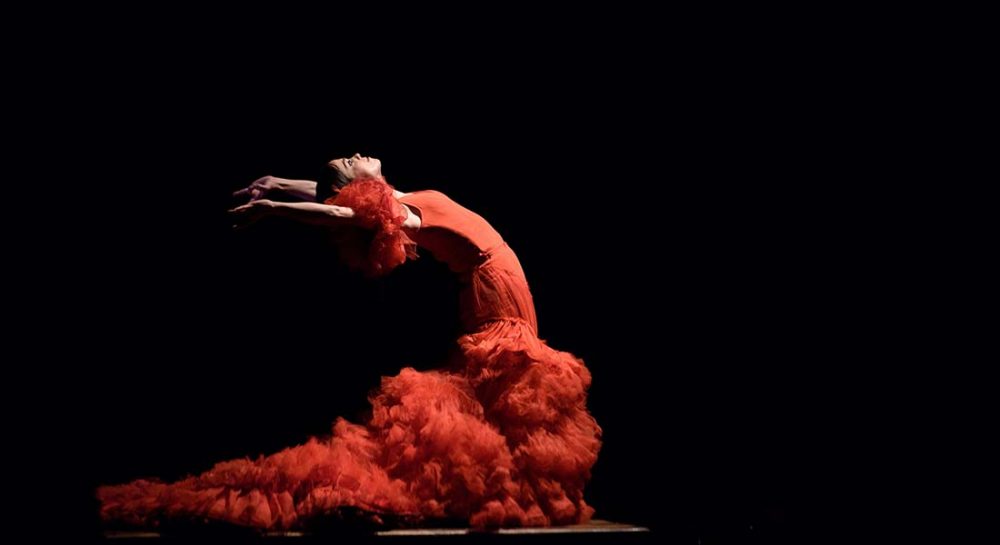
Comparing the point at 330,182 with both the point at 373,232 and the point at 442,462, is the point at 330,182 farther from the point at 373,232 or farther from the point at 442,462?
the point at 442,462

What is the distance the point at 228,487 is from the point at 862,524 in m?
1.87

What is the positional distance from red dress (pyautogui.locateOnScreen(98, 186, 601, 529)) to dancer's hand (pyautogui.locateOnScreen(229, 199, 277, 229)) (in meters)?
0.40

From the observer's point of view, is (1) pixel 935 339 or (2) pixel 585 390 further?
(1) pixel 935 339

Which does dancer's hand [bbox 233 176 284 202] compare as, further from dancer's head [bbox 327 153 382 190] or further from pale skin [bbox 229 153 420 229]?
dancer's head [bbox 327 153 382 190]

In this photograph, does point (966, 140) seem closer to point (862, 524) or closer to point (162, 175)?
point (862, 524)

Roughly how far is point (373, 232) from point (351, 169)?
0.23 m

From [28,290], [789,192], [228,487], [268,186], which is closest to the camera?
[228,487]

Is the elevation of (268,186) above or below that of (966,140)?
below

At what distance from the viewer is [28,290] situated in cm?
223

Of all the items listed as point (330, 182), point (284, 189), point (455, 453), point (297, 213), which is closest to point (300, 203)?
point (297, 213)

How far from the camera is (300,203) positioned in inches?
85.4

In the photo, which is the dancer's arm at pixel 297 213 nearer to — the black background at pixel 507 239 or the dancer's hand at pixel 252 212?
the dancer's hand at pixel 252 212

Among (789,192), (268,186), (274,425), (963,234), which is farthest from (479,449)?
(963,234)

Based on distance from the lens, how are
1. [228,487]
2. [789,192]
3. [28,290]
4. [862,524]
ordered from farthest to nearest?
[789,192] < [862,524] < [28,290] < [228,487]
